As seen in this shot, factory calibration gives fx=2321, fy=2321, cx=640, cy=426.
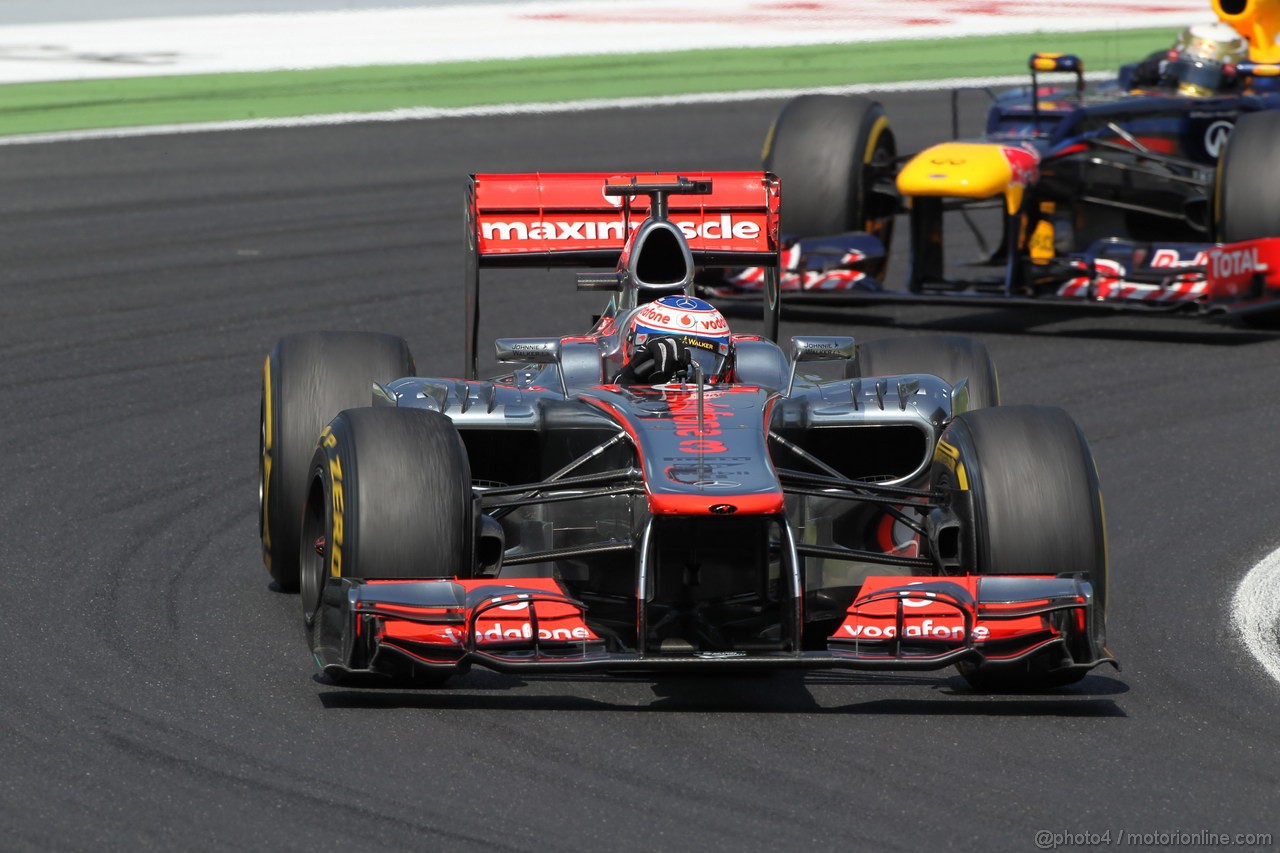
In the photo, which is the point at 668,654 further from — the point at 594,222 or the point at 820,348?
the point at 594,222

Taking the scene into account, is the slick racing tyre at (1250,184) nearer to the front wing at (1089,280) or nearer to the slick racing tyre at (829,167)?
the front wing at (1089,280)

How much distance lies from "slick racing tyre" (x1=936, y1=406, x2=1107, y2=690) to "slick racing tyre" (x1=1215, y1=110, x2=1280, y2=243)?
6642 mm

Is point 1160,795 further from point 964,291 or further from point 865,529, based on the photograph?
point 964,291

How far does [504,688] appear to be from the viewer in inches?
282

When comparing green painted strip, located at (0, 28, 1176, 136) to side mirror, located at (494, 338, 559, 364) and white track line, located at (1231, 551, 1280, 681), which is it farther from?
white track line, located at (1231, 551, 1280, 681)

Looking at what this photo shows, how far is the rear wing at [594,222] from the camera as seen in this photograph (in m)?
9.43

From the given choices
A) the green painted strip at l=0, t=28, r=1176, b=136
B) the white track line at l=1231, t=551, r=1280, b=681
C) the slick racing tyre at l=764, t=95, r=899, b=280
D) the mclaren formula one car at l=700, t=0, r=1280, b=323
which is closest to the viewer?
the white track line at l=1231, t=551, r=1280, b=681

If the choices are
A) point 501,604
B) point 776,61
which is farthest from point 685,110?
point 501,604

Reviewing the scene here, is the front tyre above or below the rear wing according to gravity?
below

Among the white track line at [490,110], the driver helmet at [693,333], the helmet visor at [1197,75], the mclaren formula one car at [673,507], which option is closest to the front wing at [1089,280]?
the helmet visor at [1197,75]

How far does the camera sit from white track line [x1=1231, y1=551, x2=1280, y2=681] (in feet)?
25.4

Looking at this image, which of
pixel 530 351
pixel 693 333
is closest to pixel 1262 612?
pixel 693 333

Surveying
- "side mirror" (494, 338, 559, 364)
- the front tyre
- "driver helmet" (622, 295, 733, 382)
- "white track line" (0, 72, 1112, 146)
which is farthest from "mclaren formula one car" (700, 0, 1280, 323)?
the front tyre

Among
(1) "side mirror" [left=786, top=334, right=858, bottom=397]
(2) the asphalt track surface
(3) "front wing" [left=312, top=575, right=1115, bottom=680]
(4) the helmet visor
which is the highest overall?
(4) the helmet visor
